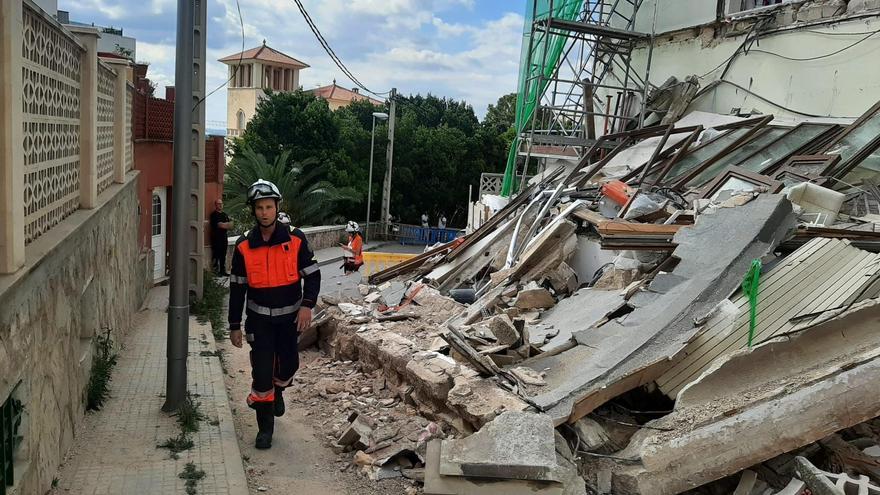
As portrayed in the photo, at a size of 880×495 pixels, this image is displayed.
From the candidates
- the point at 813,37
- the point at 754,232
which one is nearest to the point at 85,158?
the point at 754,232

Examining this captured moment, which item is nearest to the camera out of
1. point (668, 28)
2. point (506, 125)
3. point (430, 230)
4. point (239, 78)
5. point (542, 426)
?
point (542, 426)

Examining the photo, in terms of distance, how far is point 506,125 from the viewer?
143ft

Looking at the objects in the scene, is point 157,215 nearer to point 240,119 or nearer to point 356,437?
point 356,437

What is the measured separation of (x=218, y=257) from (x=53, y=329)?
9.64 m

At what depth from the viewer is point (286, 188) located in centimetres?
2411

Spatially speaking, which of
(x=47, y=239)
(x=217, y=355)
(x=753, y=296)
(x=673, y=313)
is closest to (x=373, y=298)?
(x=217, y=355)

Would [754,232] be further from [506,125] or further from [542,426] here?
[506,125]

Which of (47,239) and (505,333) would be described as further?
(505,333)

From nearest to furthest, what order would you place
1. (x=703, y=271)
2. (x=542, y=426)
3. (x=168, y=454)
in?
(x=542, y=426) < (x=168, y=454) < (x=703, y=271)

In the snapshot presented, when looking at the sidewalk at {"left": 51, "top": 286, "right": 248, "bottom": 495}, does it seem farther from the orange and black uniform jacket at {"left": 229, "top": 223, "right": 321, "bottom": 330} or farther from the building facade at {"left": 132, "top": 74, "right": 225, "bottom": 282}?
the building facade at {"left": 132, "top": 74, "right": 225, "bottom": 282}

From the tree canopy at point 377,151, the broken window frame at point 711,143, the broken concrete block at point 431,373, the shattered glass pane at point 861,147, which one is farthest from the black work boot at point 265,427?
the tree canopy at point 377,151

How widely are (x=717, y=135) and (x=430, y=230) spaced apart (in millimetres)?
23050

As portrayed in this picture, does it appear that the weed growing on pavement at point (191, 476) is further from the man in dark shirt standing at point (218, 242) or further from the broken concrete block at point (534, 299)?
the man in dark shirt standing at point (218, 242)

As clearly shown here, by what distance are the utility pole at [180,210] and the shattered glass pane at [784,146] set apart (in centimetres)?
673
